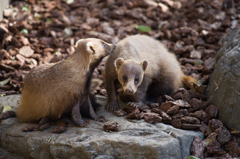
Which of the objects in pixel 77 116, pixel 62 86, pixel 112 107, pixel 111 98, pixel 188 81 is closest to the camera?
pixel 62 86

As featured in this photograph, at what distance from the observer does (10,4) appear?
8086 mm

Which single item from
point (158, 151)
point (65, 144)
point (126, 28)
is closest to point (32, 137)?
point (65, 144)

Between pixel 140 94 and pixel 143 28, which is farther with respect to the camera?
pixel 143 28

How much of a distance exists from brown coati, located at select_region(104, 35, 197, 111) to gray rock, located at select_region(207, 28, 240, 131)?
2.91 feet

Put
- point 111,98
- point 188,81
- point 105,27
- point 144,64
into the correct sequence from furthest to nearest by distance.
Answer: point 105,27 < point 188,81 < point 111,98 < point 144,64

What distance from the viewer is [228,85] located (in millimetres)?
4309

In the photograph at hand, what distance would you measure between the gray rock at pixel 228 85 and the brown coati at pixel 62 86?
201cm

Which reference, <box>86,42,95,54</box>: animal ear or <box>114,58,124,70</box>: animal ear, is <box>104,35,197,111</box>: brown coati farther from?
<box>86,42,95,54</box>: animal ear

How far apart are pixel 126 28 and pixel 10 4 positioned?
11.9ft

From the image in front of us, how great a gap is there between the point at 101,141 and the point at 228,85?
7.34ft

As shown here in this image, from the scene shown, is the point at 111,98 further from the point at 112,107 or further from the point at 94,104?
the point at 94,104

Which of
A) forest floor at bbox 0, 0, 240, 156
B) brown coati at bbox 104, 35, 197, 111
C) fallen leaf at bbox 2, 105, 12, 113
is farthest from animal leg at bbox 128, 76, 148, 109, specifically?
fallen leaf at bbox 2, 105, 12, 113

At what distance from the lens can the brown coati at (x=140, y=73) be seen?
4.67 meters

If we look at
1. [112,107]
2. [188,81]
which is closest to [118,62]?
[112,107]
